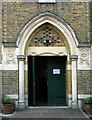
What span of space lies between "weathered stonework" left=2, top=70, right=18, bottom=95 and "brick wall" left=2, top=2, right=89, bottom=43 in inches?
61.4

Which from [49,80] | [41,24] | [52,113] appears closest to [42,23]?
[41,24]

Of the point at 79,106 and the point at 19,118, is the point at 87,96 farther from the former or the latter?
the point at 19,118

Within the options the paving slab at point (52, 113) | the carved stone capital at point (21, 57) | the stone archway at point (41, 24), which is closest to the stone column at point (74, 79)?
the stone archway at point (41, 24)

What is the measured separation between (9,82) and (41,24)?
314 cm

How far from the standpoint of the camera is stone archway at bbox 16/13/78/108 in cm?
1523

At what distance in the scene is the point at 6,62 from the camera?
15.3 metres

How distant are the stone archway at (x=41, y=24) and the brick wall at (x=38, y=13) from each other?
24 cm

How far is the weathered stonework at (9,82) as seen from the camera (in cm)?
1523

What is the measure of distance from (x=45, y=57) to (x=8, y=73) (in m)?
2.15

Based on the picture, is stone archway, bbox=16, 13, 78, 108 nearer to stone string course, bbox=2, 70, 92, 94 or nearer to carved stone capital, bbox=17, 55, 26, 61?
carved stone capital, bbox=17, 55, 26, 61

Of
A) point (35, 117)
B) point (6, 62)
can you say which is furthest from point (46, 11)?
point (35, 117)

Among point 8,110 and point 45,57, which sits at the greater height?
point 45,57

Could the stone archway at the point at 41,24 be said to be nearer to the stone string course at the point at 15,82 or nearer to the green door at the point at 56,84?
the stone string course at the point at 15,82

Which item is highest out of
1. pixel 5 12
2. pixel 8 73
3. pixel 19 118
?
pixel 5 12
